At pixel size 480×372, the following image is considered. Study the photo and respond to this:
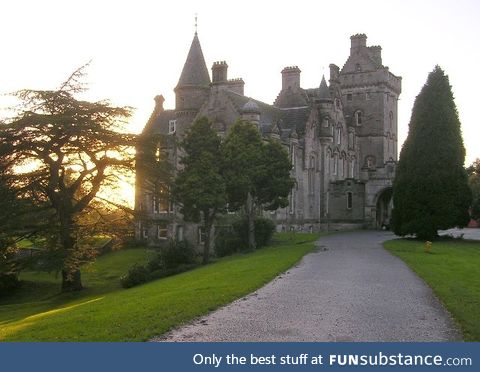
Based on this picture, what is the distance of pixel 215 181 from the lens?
3462cm

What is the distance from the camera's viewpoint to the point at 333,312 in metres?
14.4

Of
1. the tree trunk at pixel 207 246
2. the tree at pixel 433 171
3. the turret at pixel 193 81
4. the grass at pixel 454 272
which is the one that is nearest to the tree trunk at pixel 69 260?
the tree trunk at pixel 207 246

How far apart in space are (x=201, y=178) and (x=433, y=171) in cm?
1485

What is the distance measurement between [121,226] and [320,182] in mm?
24783

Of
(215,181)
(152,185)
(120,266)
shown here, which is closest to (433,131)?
(215,181)

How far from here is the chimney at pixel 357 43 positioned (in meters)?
64.2

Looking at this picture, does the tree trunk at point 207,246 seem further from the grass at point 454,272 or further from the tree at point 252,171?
the grass at point 454,272

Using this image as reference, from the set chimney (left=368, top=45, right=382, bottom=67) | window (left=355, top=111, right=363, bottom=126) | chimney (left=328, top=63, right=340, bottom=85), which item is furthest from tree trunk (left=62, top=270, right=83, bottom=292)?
chimney (left=368, top=45, right=382, bottom=67)

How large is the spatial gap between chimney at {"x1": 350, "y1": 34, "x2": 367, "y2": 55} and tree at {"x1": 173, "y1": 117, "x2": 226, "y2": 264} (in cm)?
3286

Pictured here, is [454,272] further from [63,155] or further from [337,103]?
[337,103]

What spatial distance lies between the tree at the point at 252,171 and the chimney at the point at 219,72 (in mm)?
10584

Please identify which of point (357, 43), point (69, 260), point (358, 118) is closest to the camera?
point (69, 260)

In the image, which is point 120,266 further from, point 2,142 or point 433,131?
point 433,131

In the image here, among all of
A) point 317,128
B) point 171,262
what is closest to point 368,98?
point 317,128
